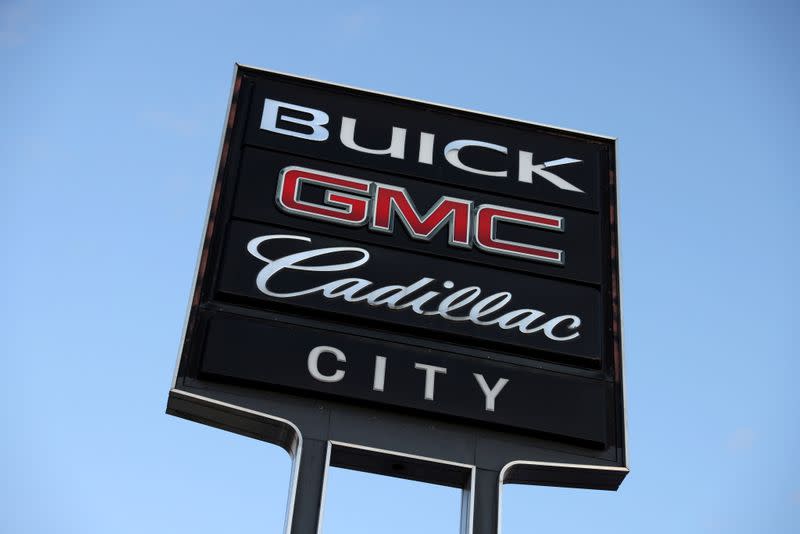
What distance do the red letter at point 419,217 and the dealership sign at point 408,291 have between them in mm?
16

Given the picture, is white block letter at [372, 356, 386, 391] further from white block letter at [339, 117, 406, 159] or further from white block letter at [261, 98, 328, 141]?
white block letter at [261, 98, 328, 141]

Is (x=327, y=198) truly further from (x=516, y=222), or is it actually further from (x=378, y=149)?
(x=516, y=222)

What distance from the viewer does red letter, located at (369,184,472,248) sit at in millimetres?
13078

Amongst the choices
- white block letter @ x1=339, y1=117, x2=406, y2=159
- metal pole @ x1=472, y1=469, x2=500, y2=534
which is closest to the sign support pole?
metal pole @ x1=472, y1=469, x2=500, y2=534

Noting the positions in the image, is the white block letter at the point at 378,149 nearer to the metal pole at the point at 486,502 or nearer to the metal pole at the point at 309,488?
the metal pole at the point at 309,488

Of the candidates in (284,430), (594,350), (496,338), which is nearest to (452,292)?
(496,338)

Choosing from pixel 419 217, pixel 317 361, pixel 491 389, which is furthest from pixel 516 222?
pixel 317 361

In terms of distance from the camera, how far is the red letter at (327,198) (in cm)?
1291

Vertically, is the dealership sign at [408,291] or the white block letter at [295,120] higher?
the white block letter at [295,120]

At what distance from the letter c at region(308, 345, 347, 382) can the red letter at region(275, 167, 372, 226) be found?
1.50 metres

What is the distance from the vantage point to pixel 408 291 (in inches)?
496

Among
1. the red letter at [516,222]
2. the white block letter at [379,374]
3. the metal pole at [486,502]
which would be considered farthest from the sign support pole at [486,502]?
the red letter at [516,222]

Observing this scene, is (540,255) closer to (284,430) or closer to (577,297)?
(577,297)

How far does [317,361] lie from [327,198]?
6.32 ft
